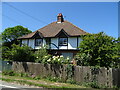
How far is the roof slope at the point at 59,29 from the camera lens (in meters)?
25.8

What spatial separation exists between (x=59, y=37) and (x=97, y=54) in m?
14.1

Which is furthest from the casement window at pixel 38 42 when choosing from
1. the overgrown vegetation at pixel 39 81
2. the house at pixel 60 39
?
the overgrown vegetation at pixel 39 81

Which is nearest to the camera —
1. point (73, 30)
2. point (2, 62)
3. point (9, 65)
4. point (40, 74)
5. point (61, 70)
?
point (61, 70)

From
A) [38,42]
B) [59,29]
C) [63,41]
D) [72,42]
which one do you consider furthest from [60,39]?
[38,42]

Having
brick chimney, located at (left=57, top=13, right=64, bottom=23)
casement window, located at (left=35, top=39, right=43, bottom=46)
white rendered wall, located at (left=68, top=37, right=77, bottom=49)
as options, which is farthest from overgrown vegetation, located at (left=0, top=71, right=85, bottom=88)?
brick chimney, located at (left=57, top=13, right=64, bottom=23)

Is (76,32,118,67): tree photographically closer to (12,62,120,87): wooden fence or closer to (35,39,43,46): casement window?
(12,62,120,87): wooden fence

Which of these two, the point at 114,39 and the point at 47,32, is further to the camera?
the point at 47,32

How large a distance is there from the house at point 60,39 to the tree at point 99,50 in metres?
11.4

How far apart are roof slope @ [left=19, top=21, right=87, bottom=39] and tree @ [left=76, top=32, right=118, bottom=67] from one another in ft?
40.2

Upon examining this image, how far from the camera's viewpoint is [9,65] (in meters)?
19.0

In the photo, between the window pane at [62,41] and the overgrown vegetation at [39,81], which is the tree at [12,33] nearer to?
the window pane at [62,41]

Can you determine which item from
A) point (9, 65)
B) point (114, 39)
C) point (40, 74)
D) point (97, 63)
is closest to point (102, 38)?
point (114, 39)

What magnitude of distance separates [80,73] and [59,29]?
54.0 ft

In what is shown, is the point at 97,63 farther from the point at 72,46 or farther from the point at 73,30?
the point at 73,30
